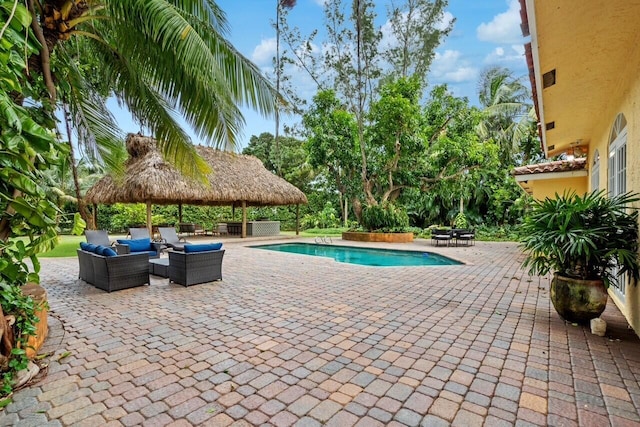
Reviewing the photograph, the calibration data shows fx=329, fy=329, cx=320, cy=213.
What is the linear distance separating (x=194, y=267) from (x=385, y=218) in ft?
36.4

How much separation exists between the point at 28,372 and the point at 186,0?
15.1 ft

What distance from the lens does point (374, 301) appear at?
203 inches

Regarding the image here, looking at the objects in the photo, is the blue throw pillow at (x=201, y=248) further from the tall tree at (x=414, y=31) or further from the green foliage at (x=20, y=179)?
the tall tree at (x=414, y=31)

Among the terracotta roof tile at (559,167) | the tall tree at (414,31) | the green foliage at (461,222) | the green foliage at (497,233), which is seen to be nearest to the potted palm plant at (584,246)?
the terracotta roof tile at (559,167)

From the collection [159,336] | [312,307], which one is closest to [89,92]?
[159,336]

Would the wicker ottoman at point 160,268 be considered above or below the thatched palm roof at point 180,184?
below

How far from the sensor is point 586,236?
12.4 feet

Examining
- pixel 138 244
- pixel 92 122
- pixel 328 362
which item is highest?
pixel 92 122

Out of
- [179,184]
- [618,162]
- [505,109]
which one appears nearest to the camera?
[618,162]

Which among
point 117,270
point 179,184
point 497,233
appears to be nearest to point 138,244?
point 117,270

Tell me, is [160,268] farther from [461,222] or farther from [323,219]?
[323,219]

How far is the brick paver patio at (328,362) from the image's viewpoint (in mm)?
2312

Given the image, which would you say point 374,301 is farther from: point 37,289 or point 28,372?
point 37,289

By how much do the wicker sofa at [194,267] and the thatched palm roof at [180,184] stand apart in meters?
5.38
